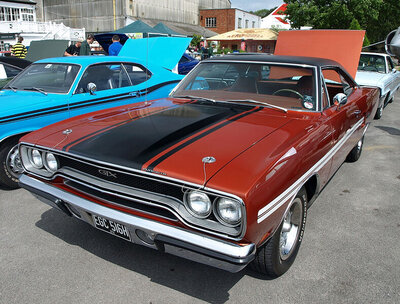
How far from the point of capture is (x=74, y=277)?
2.53 metres

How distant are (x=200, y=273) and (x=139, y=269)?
0.46 m

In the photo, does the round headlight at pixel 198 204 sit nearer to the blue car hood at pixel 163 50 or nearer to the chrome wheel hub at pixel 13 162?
the chrome wheel hub at pixel 13 162

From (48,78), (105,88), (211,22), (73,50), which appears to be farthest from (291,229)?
(211,22)

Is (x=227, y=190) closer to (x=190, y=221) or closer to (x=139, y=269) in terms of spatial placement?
(x=190, y=221)

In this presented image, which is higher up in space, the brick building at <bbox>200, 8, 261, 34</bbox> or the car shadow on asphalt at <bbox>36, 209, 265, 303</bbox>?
the brick building at <bbox>200, 8, 261, 34</bbox>

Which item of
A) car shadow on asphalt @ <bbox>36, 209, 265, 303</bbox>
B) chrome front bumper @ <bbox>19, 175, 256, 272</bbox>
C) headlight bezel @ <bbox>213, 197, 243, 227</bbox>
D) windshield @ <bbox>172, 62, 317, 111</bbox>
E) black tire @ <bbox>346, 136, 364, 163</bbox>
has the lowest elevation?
car shadow on asphalt @ <bbox>36, 209, 265, 303</bbox>

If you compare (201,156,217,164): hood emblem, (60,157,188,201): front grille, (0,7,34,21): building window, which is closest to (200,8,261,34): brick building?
(0,7,34,21): building window

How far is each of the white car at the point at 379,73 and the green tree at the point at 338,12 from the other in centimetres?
1319

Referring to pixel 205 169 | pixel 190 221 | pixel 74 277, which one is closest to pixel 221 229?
pixel 190 221

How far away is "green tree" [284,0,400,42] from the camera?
20.4 metres

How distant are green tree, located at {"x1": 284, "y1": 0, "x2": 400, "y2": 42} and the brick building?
26.2m

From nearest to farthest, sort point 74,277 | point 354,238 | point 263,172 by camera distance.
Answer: point 263,172 < point 74,277 < point 354,238

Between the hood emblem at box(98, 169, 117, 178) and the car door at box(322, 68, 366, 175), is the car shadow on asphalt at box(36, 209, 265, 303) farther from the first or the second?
the car door at box(322, 68, 366, 175)

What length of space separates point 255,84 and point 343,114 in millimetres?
922
